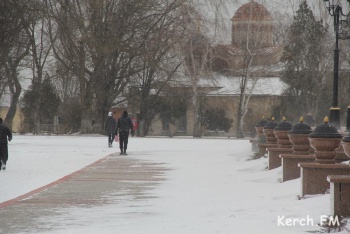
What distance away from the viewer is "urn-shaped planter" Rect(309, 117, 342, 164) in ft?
44.3

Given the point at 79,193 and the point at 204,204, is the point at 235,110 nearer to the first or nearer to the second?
the point at 79,193

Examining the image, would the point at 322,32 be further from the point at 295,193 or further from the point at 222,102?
the point at 295,193

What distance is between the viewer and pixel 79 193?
16.7 m

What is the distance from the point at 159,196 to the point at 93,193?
50.9 inches

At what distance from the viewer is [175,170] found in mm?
24109

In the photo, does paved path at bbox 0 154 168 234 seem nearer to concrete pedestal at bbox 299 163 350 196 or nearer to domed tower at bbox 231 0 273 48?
concrete pedestal at bbox 299 163 350 196

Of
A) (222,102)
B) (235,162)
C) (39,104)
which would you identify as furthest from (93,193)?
(222,102)

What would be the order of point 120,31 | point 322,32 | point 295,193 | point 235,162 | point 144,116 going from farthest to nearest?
1. point 144,116
2. point 322,32
3. point 120,31
4. point 235,162
5. point 295,193

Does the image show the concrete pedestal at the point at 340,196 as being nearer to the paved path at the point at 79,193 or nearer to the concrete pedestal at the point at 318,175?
the concrete pedestal at the point at 318,175

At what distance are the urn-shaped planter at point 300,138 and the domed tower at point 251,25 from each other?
5268 cm

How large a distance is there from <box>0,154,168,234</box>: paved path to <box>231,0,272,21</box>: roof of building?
46740 millimetres

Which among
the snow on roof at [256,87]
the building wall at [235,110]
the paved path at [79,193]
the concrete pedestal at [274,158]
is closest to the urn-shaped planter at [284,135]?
the concrete pedestal at [274,158]

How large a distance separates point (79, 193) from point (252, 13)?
5671 centimetres

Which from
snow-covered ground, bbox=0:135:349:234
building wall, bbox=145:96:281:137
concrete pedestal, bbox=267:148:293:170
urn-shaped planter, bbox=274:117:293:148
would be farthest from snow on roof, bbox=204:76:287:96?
urn-shaped planter, bbox=274:117:293:148
